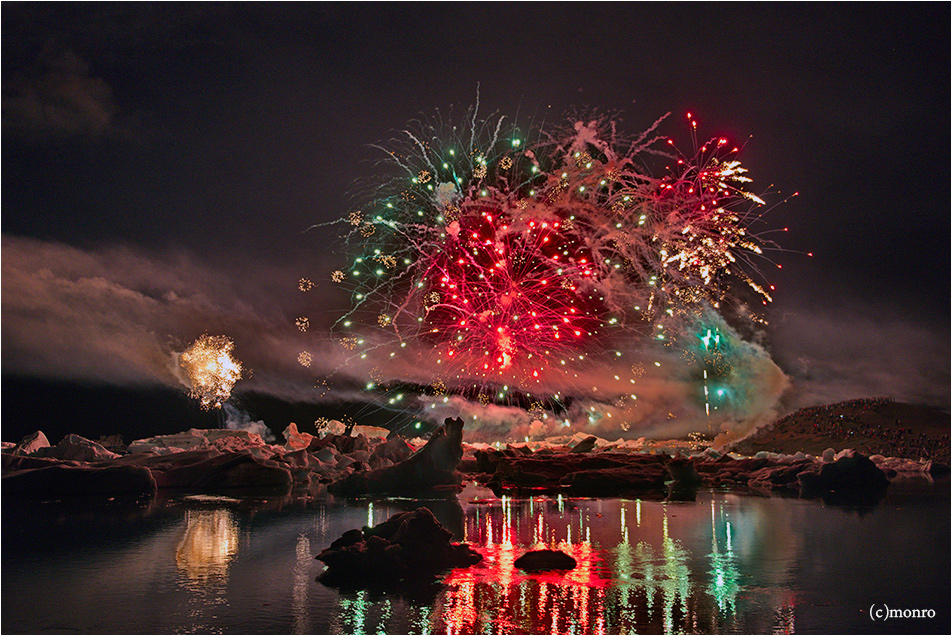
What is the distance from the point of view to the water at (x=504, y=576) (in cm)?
957

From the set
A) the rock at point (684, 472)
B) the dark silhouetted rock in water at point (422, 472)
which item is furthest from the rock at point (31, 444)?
the rock at point (684, 472)

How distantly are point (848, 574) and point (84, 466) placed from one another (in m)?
30.4

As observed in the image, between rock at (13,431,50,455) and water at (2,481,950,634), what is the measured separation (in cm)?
1800

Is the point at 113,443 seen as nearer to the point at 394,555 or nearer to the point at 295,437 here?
the point at 295,437

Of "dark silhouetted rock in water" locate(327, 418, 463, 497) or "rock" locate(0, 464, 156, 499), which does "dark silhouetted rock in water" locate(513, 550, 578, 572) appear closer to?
"dark silhouetted rock in water" locate(327, 418, 463, 497)

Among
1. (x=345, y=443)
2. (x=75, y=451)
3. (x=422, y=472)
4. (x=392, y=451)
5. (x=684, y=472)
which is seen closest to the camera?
(x=422, y=472)

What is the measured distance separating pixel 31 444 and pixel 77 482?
1213cm

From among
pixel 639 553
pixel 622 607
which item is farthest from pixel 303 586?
pixel 639 553

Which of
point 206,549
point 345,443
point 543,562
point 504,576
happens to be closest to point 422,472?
point 345,443

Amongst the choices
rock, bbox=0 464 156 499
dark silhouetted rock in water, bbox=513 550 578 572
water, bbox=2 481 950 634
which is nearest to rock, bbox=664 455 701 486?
water, bbox=2 481 950 634

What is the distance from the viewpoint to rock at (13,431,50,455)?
38031mm

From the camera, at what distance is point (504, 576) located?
12.3 m

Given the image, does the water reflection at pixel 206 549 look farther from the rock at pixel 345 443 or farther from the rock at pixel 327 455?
the rock at pixel 345 443

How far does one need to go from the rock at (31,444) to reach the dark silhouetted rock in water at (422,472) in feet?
58.9
